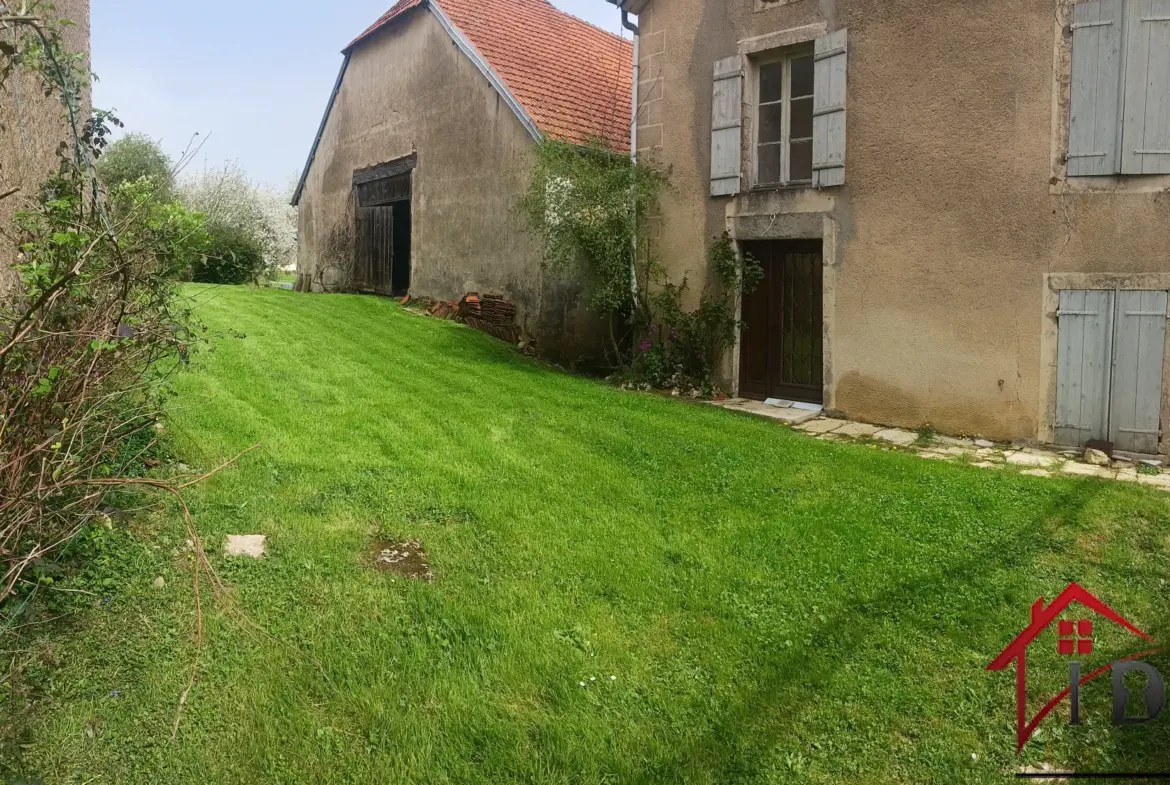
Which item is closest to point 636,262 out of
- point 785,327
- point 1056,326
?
point 785,327

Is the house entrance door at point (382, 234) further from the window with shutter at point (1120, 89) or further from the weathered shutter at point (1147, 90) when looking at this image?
the weathered shutter at point (1147, 90)

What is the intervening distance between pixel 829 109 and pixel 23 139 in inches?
263

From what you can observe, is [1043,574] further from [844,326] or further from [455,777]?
[844,326]

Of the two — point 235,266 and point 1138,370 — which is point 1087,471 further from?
point 235,266

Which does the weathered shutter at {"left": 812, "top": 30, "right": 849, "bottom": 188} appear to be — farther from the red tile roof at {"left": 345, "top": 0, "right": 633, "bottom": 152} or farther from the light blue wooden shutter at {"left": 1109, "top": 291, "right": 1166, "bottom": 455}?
the red tile roof at {"left": 345, "top": 0, "right": 633, "bottom": 152}

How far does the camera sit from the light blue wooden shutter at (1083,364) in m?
6.65

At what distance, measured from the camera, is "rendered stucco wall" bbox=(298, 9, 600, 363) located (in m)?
10.7

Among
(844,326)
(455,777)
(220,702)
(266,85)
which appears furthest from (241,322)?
(266,85)

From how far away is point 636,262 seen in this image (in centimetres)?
970

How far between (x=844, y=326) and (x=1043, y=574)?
4326mm

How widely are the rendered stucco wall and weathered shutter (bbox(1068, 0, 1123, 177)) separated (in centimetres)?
572

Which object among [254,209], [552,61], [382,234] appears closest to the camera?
[552,61]

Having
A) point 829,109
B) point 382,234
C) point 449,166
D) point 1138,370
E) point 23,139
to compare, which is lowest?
point 1138,370

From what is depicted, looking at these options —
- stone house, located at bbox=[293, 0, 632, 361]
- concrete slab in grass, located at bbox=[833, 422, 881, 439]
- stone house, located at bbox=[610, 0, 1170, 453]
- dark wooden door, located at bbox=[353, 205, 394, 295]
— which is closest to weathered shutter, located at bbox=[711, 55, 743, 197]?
stone house, located at bbox=[610, 0, 1170, 453]
